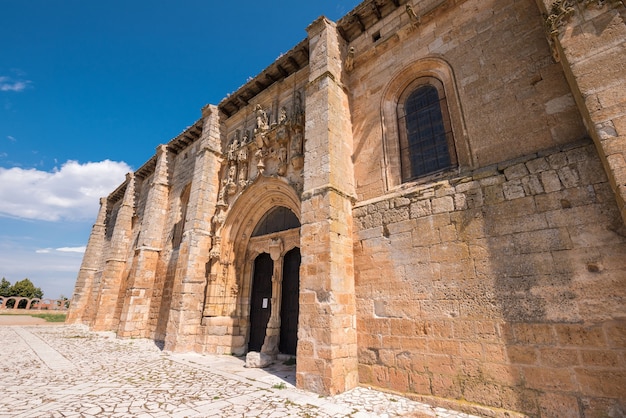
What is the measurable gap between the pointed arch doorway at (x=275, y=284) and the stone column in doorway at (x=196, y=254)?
54.6 inches

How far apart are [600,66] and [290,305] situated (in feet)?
21.1

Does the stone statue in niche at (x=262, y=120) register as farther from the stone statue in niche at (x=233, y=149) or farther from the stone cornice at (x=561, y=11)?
the stone cornice at (x=561, y=11)

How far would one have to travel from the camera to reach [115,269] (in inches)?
506

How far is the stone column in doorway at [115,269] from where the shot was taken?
12000 mm

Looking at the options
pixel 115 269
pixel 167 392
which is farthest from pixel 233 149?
pixel 115 269

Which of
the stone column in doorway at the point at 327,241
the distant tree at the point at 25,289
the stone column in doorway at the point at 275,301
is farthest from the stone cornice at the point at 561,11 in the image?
the distant tree at the point at 25,289

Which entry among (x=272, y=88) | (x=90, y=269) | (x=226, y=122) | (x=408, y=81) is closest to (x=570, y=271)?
(x=408, y=81)

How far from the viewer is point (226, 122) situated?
9.85 metres

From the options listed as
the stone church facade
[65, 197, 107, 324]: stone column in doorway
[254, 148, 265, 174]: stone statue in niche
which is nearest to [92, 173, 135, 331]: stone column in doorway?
[65, 197, 107, 324]: stone column in doorway

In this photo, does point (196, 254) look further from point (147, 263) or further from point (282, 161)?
point (147, 263)

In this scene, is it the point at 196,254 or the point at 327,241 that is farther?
the point at 196,254

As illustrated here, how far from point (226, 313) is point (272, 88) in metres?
6.50

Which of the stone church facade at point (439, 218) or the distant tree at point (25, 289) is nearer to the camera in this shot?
the stone church facade at point (439, 218)

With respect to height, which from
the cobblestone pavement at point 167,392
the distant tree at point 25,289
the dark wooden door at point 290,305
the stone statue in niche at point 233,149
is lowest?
the cobblestone pavement at point 167,392
